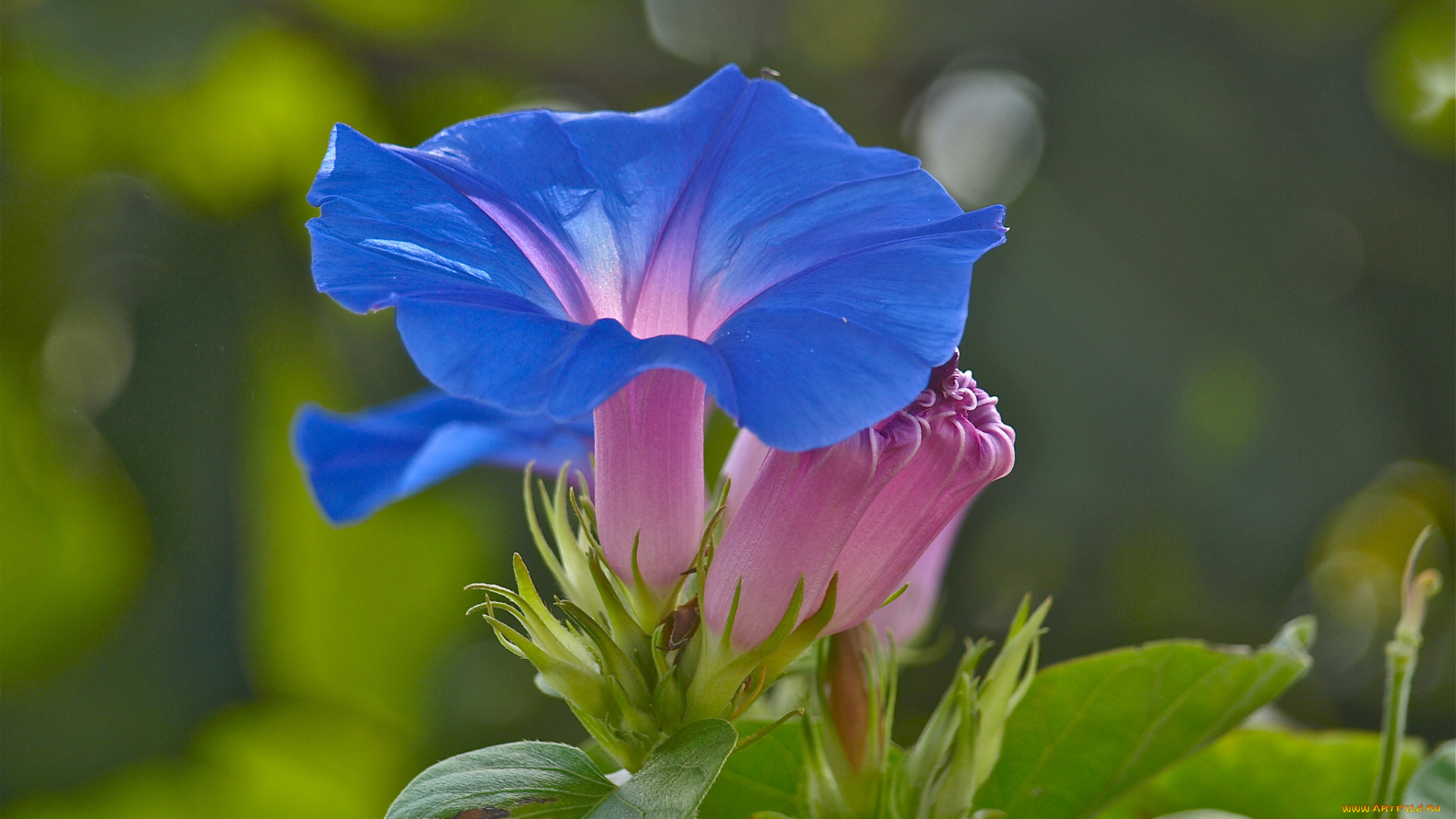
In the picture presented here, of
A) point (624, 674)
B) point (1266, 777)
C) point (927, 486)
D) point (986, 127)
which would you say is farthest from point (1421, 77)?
point (624, 674)

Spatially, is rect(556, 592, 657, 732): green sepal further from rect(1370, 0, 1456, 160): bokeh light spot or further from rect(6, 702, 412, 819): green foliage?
rect(1370, 0, 1456, 160): bokeh light spot

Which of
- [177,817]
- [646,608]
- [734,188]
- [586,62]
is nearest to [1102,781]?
[646,608]

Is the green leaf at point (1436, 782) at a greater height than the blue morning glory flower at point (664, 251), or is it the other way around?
the blue morning glory flower at point (664, 251)

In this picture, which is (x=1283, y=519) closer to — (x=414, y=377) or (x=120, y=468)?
(x=414, y=377)

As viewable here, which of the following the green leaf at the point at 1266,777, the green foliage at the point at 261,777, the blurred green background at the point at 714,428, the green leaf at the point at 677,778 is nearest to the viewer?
the green leaf at the point at 677,778

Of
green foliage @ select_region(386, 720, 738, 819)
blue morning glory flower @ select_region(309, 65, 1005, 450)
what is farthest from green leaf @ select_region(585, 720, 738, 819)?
blue morning glory flower @ select_region(309, 65, 1005, 450)

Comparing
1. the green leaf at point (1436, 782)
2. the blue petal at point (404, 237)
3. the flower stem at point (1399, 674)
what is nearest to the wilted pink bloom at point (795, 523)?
the blue petal at point (404, 237)

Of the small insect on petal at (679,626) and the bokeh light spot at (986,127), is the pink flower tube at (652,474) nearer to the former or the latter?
the small insect on petal at (679,626)
